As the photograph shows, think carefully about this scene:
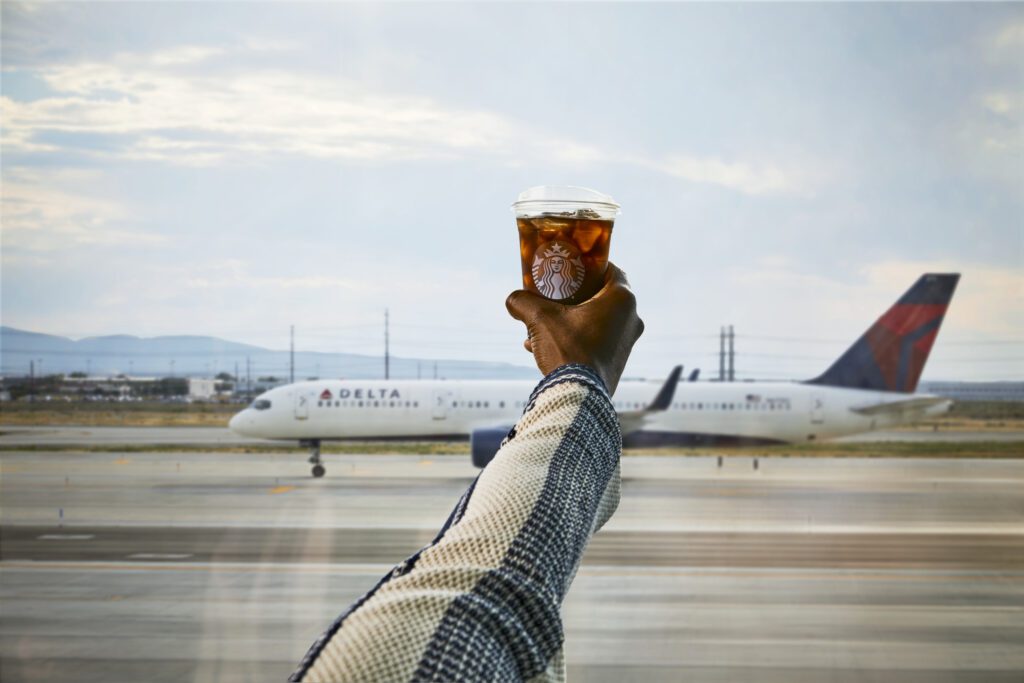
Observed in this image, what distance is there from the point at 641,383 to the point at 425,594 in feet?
108

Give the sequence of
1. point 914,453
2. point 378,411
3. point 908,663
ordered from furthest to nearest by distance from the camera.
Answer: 1. point 914,453
2. point 378,411
3. point 908,663

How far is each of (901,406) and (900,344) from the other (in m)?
2.64

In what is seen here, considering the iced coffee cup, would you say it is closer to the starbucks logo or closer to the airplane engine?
the starbucks logo

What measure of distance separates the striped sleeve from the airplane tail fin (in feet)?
111

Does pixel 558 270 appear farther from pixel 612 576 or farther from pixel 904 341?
pixel 904 341

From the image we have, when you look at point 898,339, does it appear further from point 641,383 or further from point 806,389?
point 641,383

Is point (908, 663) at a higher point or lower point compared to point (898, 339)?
lower

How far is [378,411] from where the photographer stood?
3092 centimetres

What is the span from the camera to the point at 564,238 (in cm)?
171

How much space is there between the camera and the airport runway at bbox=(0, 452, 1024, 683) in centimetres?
1064

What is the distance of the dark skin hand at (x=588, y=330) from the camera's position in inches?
55.1

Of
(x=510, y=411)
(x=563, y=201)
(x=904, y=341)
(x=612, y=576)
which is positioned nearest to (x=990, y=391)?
(x=904, y=341)

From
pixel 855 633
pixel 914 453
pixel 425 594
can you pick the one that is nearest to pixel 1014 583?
pixel 855 633

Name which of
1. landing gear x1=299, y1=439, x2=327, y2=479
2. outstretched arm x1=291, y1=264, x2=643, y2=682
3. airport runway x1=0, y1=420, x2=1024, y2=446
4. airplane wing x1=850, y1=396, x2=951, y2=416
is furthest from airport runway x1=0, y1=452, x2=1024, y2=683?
airport runway x1=0, y1=420, x2=1024, y2=446
